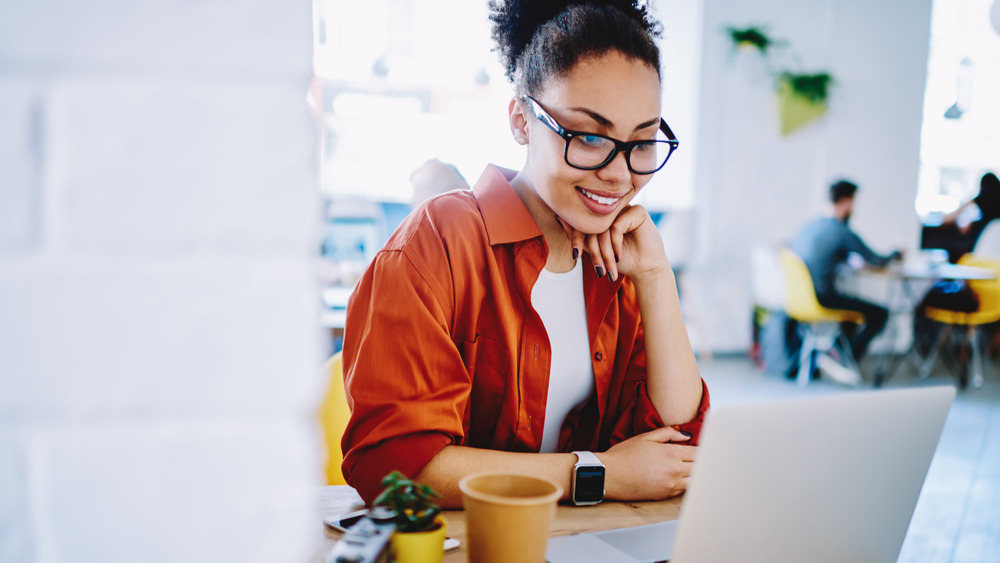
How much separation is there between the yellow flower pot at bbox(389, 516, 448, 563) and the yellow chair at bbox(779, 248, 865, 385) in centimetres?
520

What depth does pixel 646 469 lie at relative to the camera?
3.53 ft

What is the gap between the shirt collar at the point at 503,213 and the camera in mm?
1266

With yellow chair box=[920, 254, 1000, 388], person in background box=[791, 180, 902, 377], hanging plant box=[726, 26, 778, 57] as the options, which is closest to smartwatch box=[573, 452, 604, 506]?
person in background box=[791, 180, 902, 377]

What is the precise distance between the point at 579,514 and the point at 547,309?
17.5 inches

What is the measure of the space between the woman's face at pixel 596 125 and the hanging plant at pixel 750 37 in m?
5.42

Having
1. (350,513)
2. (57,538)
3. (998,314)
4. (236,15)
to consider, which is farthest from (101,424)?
(998,314)

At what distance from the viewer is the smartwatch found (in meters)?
1.03

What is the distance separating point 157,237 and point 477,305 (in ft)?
2.49

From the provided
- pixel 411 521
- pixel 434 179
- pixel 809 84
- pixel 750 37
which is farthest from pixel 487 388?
pixel 809 84

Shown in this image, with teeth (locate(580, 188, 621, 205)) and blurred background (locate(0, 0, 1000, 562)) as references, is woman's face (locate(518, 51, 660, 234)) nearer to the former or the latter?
teeth (locate(580, 188, 621, 205))

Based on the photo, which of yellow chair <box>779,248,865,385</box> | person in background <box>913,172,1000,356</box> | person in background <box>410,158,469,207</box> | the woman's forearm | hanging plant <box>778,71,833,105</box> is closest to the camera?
the woman's forearm

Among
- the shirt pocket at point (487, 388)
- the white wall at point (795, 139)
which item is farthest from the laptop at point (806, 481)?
the white wall at point (795, 139)

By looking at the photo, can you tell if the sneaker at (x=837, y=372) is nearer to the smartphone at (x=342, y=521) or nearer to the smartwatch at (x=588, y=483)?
the smartwatch at (x=588, y=483)

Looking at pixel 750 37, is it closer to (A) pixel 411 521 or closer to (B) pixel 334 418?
(B) pixel 334 418
